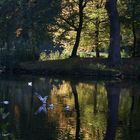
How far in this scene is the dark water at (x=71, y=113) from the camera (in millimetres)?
15055

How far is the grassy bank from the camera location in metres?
39.0

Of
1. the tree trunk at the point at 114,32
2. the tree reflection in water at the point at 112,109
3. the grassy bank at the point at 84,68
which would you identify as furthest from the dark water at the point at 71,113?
the tree trunk at the point at 114,32

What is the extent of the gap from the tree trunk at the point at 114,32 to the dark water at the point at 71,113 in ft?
36.5

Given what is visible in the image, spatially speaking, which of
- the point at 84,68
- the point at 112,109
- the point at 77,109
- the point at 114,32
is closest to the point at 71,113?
the point at 77,109

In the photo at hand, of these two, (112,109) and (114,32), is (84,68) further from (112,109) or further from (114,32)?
(112,109)

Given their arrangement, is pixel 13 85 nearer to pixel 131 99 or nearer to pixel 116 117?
pixel 131 99

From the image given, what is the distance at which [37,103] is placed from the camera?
21875mm

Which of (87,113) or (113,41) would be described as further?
(113,41)

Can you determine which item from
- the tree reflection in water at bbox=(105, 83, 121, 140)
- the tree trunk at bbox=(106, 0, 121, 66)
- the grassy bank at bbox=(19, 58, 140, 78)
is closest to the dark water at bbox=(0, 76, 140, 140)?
the tree reflection in water at bbox=(105, 83, 121, 140)

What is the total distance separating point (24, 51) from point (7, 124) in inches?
1179

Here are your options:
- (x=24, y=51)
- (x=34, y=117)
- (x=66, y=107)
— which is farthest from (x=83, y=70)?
(x=34, y=117)

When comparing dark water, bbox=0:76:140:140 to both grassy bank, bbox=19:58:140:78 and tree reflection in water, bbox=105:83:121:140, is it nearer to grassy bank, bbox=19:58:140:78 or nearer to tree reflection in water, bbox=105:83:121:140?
tree reflection in water, bbox=105:83:121:140

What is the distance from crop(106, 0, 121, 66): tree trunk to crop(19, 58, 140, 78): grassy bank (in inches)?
26.0

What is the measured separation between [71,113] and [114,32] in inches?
874
